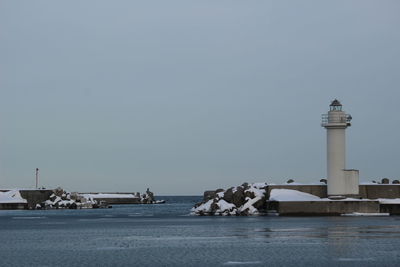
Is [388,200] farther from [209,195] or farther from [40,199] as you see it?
[40,199]

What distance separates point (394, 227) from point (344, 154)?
16031mm

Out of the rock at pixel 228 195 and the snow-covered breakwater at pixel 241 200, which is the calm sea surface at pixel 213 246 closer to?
the snow-covered breakwater at pixel 241 200

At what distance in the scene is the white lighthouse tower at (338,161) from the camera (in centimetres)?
7144

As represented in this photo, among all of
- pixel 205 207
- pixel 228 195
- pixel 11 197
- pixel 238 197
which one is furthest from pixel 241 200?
pixel 11 197

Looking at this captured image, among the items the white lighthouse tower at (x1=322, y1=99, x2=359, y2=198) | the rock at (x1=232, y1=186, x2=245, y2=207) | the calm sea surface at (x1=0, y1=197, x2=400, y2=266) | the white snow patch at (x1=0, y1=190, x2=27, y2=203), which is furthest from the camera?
the white snow patch at (x1=0, y1=190, x2=27, y2=203)

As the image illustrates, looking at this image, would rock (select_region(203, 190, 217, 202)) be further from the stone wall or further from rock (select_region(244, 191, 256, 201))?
the stone wall

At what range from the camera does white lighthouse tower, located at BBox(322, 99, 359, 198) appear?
71438mm

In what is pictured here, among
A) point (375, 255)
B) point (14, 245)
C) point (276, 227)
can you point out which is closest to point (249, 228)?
point (276, 227)

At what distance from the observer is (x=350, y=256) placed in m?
36.8

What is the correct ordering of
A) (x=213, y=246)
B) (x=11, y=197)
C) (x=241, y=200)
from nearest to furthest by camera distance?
(x=213, y=246) → (x=241, y=200) → (x=11, y=197)

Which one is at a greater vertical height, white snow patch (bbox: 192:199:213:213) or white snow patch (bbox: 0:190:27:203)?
white snow patch (bbox: 0:190:27:203)

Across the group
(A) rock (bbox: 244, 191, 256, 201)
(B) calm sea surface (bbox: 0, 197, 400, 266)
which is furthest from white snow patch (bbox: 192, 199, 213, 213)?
(B) calm sea surface (bbox: 0, 197, 400, 266)

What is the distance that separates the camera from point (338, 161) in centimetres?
7138

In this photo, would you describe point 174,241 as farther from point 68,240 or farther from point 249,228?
point 249,228
